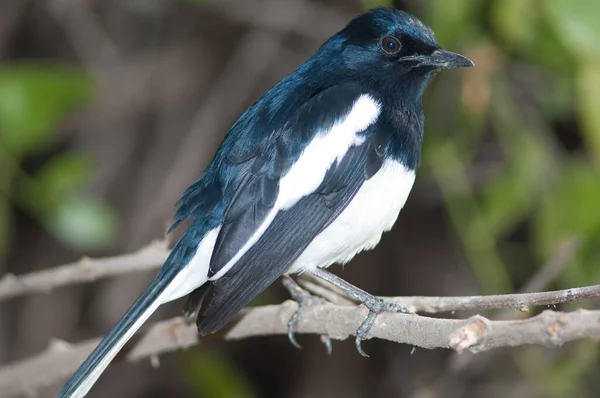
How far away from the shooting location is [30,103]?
10.3ft

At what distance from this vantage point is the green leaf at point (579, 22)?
2.59m

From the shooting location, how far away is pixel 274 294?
4.67 m

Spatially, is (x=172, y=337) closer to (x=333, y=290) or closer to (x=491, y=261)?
(x=333, y=290)

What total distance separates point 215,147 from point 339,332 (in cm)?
234

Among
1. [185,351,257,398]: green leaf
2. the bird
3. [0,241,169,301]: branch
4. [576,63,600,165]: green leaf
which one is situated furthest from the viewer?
[185,351,257,398]: green leaf

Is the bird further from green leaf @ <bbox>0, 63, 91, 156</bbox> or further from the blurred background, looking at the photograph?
green leaf @ <bbox>0, 63, 91, 156</bbox>

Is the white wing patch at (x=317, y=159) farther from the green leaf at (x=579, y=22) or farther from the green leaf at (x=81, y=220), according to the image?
the green leaf at (x=81, y=220)

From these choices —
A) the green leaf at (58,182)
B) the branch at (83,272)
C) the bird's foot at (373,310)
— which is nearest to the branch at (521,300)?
the bird's foot at (373,310)

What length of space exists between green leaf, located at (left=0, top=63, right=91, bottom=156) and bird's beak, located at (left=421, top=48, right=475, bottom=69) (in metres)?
1.31

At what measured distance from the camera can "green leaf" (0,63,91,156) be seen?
3125 mm

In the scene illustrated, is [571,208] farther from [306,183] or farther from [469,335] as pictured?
[469,335]

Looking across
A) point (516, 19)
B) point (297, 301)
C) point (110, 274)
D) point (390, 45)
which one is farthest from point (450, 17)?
point (110, 274)

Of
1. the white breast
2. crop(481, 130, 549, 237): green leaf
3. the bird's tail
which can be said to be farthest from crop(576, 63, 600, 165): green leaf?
the bird's tail

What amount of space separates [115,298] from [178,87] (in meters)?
1.12
